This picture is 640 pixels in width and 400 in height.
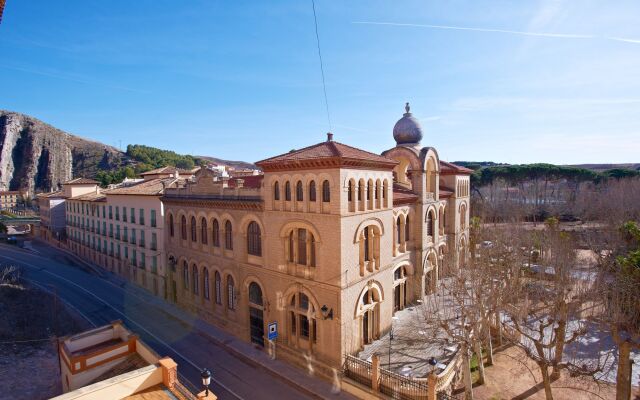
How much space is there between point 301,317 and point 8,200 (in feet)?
441

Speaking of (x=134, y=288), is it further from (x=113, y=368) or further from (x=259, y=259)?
(x=113, y=368)

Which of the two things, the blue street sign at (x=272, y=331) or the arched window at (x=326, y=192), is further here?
the blue street sign at (x=272, y=331)

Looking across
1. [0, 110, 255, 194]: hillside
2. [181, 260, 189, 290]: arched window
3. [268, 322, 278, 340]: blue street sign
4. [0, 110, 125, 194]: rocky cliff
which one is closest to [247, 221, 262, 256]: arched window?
[268, 322, 278, 340]: blue street sign

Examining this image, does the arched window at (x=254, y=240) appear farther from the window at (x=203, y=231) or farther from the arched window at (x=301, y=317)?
the window at (x=203, y=231)

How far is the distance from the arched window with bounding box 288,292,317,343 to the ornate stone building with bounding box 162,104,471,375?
2.4 inches

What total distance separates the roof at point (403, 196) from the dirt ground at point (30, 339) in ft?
71.6

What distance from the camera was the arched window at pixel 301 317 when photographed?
19.8 metres

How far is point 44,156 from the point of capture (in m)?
130

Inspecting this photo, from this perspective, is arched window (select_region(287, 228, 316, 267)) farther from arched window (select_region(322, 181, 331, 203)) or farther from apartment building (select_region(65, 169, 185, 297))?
apartment building (select_region(65, 169, 185, 297))

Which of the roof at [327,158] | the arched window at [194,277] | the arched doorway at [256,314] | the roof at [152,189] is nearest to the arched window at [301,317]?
the arched doorway at [256,314]

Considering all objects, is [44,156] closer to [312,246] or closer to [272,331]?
[272,331]

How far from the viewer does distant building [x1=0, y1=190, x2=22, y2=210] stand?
110812 mm

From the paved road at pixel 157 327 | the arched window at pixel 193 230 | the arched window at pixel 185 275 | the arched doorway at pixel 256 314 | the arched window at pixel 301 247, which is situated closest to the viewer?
the paved road at pixel 157 327

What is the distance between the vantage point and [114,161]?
119000mm
